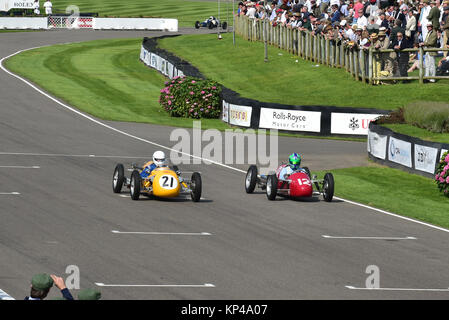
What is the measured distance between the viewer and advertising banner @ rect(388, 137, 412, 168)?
26.5m

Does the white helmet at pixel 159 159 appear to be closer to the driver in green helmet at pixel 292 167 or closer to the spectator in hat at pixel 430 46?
the driver in green helmet at pixel 292 167

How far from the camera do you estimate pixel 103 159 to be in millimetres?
26766

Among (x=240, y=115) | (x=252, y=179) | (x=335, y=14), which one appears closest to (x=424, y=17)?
(x=335, y=14)

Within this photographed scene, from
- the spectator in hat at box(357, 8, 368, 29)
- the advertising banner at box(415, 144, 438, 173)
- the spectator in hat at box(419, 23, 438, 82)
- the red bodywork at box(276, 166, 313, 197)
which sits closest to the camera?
the red bodywork at box(276, 166, 313, 197)

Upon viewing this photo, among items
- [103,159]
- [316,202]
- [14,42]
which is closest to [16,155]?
[103,159]

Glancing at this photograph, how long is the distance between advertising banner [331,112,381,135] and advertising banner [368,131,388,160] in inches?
169

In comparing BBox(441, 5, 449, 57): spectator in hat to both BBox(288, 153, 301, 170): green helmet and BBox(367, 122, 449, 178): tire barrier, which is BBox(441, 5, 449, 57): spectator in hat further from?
BBox(288, 153, 301, 170): green helmet

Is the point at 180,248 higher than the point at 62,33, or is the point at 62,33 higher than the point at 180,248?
the point at 62,33

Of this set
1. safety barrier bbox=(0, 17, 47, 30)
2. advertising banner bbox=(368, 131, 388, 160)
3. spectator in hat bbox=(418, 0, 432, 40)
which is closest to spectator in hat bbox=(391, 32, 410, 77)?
spectator in hat bbox=(418, 0, 432, 40)

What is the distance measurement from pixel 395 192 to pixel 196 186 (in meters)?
6.10

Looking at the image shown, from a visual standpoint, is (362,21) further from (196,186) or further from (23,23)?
(23,23)
